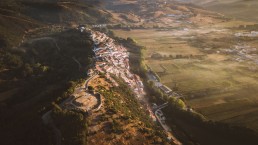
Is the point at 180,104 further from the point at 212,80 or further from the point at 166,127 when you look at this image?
the point at 212,80

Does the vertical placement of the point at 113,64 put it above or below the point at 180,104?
above

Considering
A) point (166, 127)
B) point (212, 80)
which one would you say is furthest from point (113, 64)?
point (166, 127)

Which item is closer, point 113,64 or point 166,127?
point 166,127

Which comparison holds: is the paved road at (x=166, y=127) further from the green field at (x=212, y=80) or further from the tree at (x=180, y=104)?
the green field at (x=212, y=80)

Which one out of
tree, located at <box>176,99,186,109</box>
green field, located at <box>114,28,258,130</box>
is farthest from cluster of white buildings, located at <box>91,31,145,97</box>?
green field, located at <box>114,28,258,130</box>

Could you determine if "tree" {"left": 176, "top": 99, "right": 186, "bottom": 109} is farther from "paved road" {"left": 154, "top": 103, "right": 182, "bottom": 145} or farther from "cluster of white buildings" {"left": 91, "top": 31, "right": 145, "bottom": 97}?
"cluster of white buildings" {"left": 91, "top": 31, "right": 145, "bottom": 97}

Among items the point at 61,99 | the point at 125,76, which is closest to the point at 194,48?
the point at 125,76

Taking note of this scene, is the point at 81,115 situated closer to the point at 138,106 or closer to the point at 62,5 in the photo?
the point at 138,106
